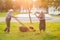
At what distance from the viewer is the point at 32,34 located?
273cm

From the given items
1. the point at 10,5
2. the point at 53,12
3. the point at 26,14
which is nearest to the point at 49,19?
the point at 53,12

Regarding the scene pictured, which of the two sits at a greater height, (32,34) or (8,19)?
(8,19)

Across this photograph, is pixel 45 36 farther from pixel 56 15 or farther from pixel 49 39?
pixel 56 15

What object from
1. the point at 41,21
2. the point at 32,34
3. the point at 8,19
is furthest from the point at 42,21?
the point at 8,19

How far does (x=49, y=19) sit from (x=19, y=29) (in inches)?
15.3

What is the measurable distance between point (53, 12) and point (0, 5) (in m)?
0.65

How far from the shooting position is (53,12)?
2.72 metres

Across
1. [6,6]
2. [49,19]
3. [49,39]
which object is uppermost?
[6,6]

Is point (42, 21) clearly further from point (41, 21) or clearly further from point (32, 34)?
point (32, 34)

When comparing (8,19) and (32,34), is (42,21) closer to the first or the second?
(32,34)

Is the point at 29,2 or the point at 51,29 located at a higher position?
the point at 29,2

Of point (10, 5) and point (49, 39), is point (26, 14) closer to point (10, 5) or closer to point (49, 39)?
point (10, 5)

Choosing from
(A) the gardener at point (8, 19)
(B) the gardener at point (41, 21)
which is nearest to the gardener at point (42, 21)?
(B) the gardener at point (41, 21)

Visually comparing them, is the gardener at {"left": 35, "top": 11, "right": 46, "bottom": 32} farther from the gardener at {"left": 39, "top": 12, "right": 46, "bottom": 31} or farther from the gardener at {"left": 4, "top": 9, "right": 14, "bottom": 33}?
the gardener at {"left": 4, "top": 9, "right": 14, "bottom": 33}
